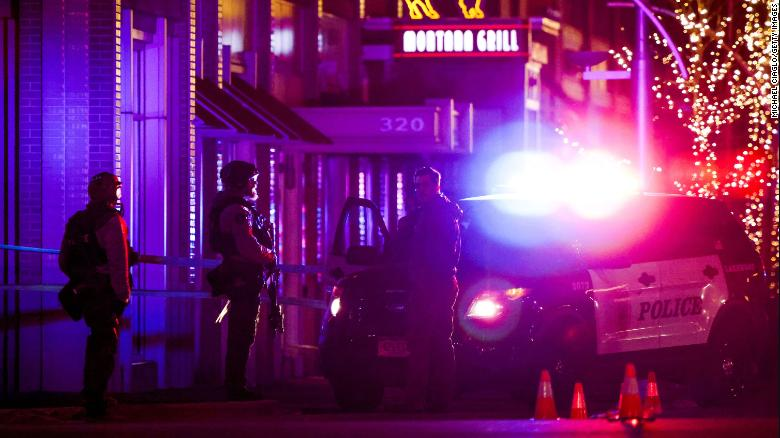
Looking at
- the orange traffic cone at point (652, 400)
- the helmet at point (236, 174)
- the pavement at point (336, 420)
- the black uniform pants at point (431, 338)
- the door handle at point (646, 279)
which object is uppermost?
the helmet at point (236, 174)

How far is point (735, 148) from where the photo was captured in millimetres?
36469

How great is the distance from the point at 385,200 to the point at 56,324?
1235 centimetres

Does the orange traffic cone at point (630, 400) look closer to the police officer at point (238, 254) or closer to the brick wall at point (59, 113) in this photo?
the police officer at point (238, 254)

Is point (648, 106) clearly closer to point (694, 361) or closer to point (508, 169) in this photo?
point (508, 169)

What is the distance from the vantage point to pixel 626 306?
16.6 meters

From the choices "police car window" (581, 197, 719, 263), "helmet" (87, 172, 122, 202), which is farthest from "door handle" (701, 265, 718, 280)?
"helmet" (87, 172, 122, 202)

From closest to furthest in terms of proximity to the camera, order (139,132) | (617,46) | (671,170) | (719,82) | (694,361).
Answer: (694,361), (139,132), (719,82), (671,170), (617,46)

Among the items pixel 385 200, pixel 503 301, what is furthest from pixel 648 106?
pixel 503 301

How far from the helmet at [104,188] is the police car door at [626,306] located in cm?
425

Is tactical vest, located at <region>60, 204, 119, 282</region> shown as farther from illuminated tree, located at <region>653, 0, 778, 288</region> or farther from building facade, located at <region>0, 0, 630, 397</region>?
illuminated tree, located at <region>653, 0, 778, 288</region>

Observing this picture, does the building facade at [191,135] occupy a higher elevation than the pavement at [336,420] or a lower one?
higher

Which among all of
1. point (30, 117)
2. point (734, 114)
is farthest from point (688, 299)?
point (734, 114)

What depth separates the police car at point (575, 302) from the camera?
51.4 feet

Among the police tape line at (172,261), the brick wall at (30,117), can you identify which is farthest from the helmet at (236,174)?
the brick wall at (30,117)
